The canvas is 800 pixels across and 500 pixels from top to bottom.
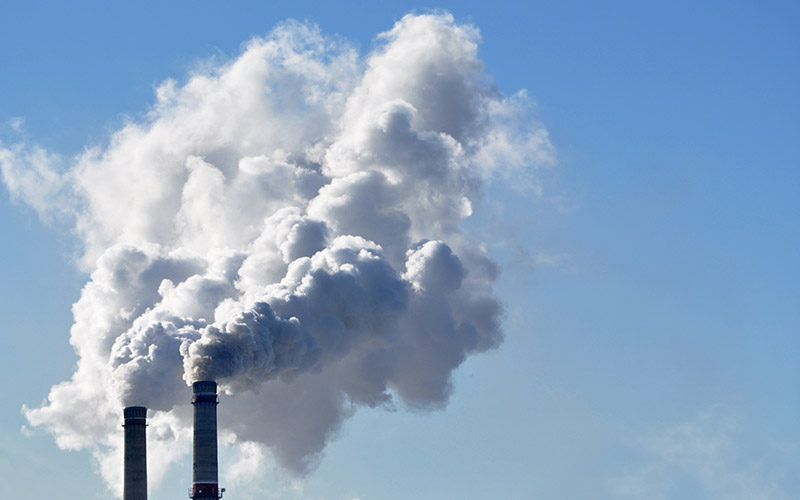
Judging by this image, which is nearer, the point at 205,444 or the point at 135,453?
the point at 205,444

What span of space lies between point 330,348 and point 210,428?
57.7 ft

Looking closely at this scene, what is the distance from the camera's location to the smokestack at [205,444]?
4936 inches

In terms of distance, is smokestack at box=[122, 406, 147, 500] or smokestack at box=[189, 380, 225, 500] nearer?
smokestack at box=[189, 380, 225, 500]

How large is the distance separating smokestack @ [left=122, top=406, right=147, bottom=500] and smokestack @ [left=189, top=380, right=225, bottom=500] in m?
6.49

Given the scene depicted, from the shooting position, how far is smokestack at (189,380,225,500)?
12538 centimetres

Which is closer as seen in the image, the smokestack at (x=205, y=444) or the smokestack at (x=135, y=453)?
the smokestack at (x=205, y=444)

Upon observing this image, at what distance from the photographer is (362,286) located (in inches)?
5630

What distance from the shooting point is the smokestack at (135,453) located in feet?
425

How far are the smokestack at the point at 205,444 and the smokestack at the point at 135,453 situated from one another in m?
6.49

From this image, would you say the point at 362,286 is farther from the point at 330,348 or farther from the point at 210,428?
the point at 210,428

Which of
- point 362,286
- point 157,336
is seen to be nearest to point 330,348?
point 362,286

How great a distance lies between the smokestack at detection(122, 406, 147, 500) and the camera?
130 m

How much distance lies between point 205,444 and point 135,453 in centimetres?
907

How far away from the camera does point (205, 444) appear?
12575 cm
